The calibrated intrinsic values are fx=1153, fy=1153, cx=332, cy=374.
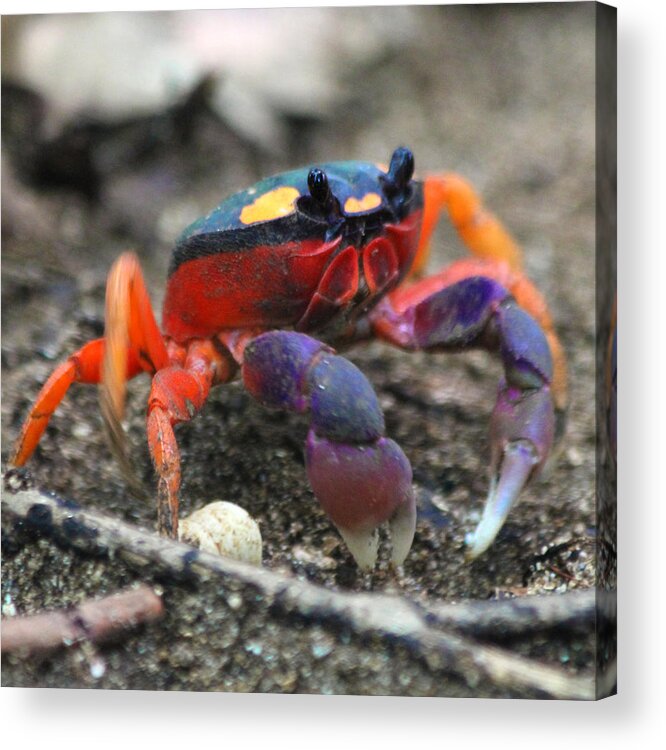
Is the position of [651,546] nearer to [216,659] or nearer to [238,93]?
[216,659]

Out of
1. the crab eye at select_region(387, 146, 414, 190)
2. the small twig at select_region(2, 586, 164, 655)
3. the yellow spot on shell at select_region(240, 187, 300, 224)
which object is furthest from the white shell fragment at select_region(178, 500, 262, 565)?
the crab eye at select_region(387, 146, 414, 190)

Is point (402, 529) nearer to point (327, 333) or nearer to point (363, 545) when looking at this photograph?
point (363, 545)

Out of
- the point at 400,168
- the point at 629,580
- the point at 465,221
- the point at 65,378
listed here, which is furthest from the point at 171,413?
the point at 465,221

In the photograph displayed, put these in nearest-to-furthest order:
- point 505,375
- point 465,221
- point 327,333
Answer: point 505,375, point 327,333, point 465,221

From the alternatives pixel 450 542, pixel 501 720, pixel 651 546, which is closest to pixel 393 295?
pixel 450 542

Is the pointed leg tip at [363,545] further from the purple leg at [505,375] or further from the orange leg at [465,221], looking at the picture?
the orange leg at [465,221]

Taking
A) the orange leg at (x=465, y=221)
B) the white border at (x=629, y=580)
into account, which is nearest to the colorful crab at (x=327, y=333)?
the white border at (x=629, y=580)
